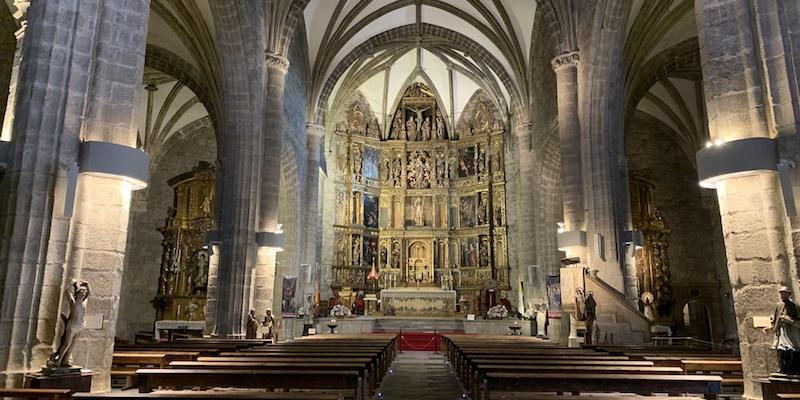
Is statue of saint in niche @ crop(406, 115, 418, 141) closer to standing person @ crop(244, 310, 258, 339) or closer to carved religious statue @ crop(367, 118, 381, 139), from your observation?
carved religious statue @ crop(367, 118, 381, 139)

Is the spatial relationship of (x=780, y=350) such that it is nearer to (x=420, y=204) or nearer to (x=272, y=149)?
(x=272, y=149)

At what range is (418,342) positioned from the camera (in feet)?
61.8

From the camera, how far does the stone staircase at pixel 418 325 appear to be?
22.0 meters

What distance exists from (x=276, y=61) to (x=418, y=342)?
10.3 metres

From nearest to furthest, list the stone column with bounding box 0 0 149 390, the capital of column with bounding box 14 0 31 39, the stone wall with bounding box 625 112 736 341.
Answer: the stone column with bounding box 0 0 149 390, the capital of column with bounding box 14 0 31 39, the stone wall with bounding box 625 112 736 341

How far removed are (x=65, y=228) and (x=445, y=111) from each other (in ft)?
83.2

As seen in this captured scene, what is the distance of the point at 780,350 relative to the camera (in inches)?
212

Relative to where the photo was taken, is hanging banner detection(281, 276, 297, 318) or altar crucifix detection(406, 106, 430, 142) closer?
hanging banner detection(281, 276, 297, 318)

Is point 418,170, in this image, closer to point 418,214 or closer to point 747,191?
point 418,214

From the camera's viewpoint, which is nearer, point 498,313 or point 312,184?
point 498,313

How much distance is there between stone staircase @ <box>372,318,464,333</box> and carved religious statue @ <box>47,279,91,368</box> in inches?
655

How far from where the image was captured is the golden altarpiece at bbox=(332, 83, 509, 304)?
27.6 metres

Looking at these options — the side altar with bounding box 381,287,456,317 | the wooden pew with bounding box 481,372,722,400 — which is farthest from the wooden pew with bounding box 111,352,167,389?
the side altar with bounding box 381,287,456,317

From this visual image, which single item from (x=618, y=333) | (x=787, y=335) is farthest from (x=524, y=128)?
(x=787, y=335)
